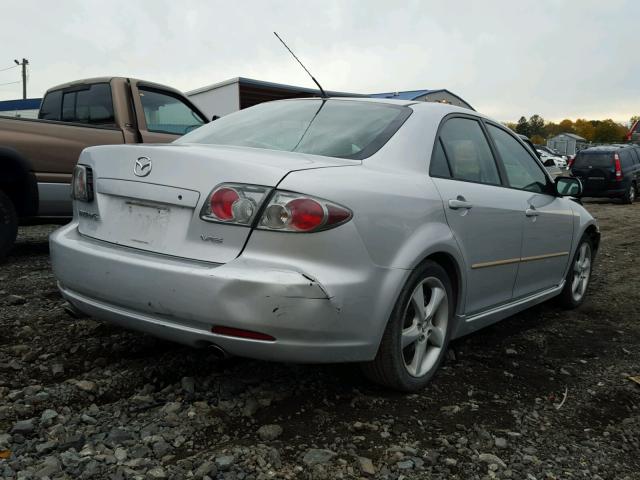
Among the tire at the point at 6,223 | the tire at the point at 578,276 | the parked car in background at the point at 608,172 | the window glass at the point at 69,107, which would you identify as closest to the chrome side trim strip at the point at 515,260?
the tire at the point at 578,276

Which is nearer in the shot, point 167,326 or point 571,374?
point 167,326

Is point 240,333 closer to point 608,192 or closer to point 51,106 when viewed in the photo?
point 51,106

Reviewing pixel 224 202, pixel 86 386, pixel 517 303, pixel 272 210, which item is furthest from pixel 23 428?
pixel 517 303

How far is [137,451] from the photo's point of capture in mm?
2281

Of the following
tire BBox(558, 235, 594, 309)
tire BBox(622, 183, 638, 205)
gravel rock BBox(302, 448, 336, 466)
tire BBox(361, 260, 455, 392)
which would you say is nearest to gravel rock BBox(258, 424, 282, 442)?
gravel rock BBox(302, 448, 336, 466)

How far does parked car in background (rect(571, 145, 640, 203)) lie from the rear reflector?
1584 cm

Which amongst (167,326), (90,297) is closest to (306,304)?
(167,326)

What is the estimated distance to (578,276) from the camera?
500 cm

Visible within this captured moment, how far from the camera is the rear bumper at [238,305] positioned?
2311mm

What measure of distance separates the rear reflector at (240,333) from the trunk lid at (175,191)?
274 millimetres

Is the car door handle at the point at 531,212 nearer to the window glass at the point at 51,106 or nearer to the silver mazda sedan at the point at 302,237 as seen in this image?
the silver mazda sedan at the point at 302,237

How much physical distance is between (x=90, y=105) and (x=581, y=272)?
5139mm

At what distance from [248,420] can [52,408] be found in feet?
2.79

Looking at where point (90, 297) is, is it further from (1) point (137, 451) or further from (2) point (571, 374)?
(2) point (571, 374)
